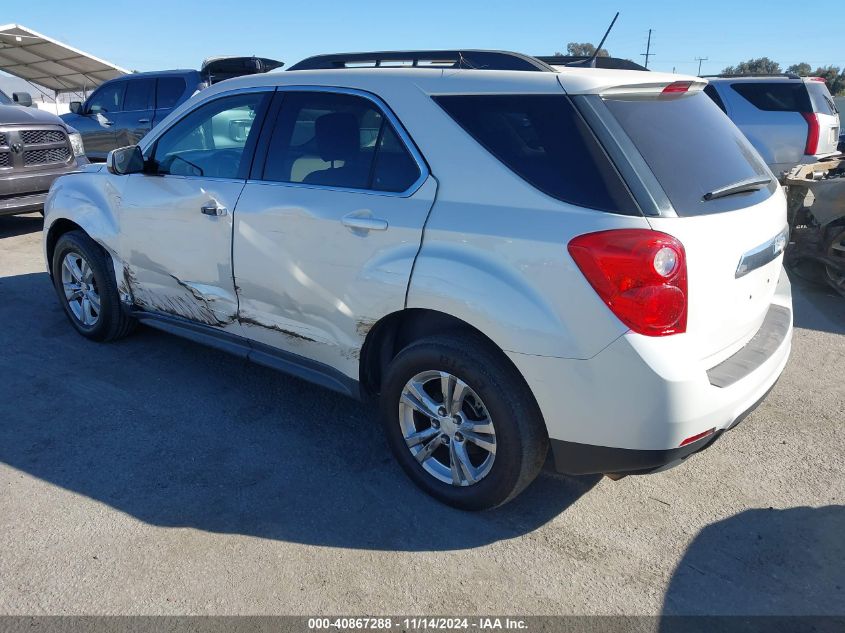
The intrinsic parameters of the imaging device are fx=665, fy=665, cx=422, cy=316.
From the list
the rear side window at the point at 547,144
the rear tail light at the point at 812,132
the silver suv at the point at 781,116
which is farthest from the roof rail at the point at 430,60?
the rear tail light at the point at 812,132

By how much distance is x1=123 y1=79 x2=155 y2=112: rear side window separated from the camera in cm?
1119

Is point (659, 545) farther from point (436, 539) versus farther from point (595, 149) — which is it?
point (595, 149)

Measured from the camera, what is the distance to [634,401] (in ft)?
7.82

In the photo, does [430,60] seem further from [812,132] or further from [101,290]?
[812,132]

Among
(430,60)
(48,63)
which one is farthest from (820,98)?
(48,63)

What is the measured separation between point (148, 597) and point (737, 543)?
2346mm

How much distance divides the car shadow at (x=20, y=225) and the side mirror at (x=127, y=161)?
546 cm

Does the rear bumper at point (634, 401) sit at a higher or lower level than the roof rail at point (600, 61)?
lower

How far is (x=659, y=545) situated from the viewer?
277cm

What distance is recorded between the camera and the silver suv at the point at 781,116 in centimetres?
947

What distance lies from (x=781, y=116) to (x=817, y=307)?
187 inches

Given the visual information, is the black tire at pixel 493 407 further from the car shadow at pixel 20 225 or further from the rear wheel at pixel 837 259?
the car shadow at pixel 20 225

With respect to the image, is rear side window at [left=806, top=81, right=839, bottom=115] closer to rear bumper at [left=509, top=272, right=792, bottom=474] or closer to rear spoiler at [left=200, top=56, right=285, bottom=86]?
rear spoiler at [left=200, top=56, right=285, bottom=86]

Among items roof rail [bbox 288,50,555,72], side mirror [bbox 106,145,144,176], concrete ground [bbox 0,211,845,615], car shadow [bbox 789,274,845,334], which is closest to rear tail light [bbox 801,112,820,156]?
car shadow [bbox 789,274,845,334]
